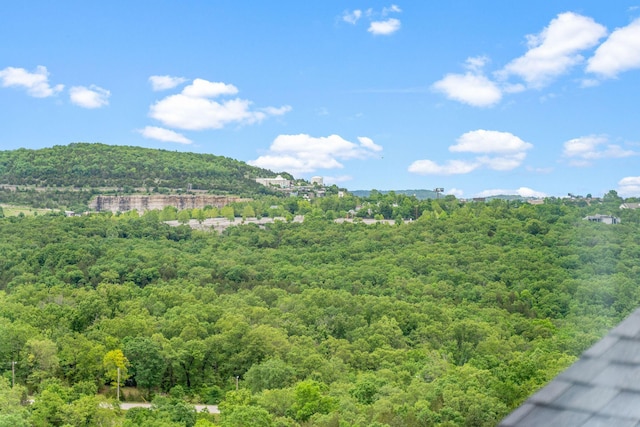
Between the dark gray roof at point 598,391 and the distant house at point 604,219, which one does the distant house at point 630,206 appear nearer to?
the distant house at point 604,219

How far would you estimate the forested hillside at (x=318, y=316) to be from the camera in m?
7.69

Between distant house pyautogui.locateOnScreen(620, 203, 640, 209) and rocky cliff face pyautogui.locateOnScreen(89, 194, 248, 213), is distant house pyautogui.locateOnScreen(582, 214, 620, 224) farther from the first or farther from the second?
rocky cliff face pyautogui.locateOnScreen(89, 194, 248, 213)

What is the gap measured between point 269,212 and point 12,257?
525 inches

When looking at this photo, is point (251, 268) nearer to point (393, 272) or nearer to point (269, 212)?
point (393, 272)

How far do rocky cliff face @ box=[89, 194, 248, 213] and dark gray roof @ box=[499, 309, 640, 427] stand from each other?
114 ft

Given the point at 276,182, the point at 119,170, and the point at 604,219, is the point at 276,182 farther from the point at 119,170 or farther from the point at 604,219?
the point at 604,219

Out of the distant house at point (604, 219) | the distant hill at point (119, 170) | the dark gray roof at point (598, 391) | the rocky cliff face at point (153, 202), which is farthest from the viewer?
the distant hill at point (119, 170)

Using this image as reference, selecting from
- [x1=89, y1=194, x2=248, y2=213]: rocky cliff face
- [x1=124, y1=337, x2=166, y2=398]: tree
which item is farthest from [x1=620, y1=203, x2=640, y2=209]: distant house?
[x1=89, y1=194, x2=248, y2=213]: rocky cliff face

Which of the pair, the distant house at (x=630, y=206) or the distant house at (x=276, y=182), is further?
the distant house at (x=276, y=182)

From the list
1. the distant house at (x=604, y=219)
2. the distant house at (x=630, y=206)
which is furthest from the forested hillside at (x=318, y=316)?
the distant house at (x=630, y=206)

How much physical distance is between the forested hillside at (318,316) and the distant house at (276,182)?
19.9 metres

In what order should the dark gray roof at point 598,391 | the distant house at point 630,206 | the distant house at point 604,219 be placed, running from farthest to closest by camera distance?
the distant house at point 630,206 → the distant house at point 604,219 → the dark gray roof at point 598,391

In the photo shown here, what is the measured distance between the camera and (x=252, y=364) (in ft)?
37.4

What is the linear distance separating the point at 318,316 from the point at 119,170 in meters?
26.9
